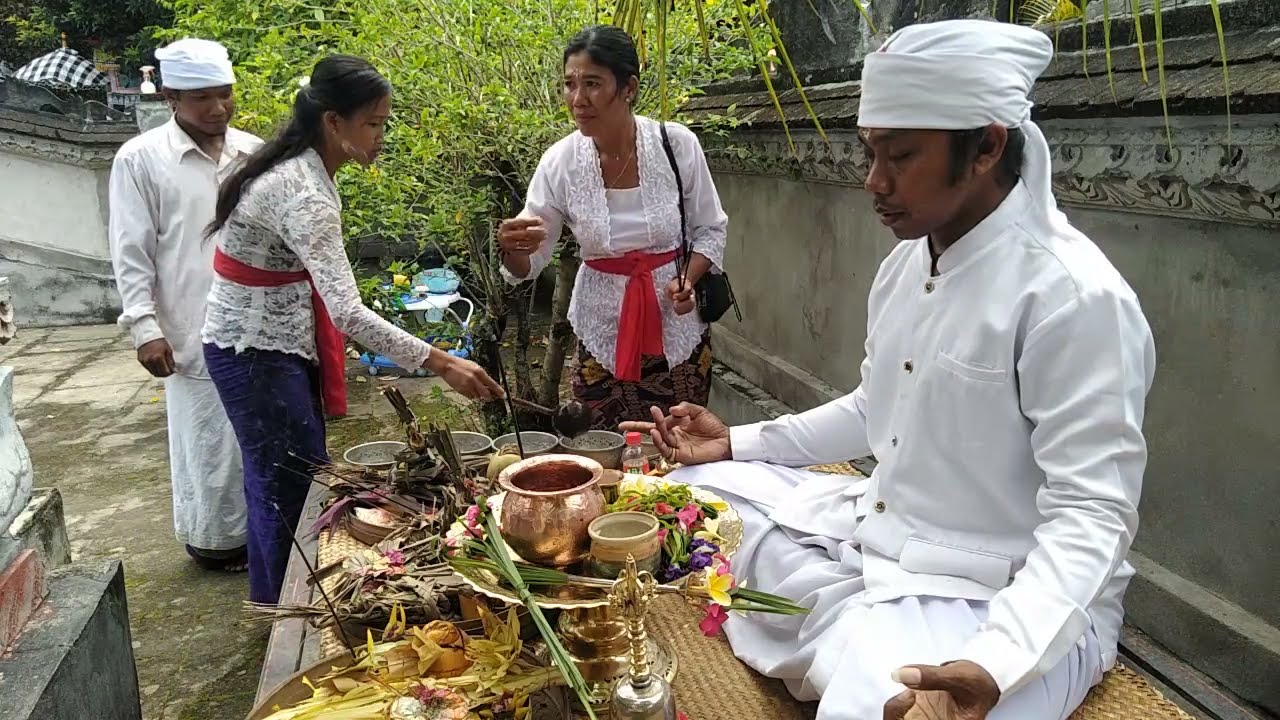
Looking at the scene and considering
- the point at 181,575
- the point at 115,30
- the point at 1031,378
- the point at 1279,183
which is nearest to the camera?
the point at 1031,378

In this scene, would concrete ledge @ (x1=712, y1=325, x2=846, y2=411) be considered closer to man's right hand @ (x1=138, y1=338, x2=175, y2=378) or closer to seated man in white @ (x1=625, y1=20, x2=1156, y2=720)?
seated man in white @ (x1=625, y1=20, x2=1156, y2=720)

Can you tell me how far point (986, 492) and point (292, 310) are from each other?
261 cm

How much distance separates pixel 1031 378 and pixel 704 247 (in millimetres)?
2214

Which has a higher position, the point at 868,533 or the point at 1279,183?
the point at 1279,183

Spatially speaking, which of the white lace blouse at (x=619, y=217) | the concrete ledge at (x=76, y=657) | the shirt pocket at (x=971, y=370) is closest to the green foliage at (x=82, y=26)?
the white lace blouse at (x=619, y=217)

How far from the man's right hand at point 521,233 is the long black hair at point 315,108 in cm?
65

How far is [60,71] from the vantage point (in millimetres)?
18531

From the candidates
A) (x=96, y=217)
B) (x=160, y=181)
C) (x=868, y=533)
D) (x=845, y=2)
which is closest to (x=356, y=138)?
(x=160, y=181)

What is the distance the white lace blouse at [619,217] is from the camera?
3754 mm

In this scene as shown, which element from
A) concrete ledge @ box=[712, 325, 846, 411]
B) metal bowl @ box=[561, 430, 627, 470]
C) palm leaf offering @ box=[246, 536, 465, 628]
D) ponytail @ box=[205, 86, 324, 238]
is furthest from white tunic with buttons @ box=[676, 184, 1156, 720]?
concrete ledge @ box=[712, 325, 846, 411]

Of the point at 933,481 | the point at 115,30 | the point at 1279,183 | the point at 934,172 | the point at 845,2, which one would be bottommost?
the point at 933,481

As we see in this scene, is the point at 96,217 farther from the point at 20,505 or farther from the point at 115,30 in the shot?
the point at 115,30

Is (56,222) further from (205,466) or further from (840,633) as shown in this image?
(840,633)

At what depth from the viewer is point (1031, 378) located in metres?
1.82
